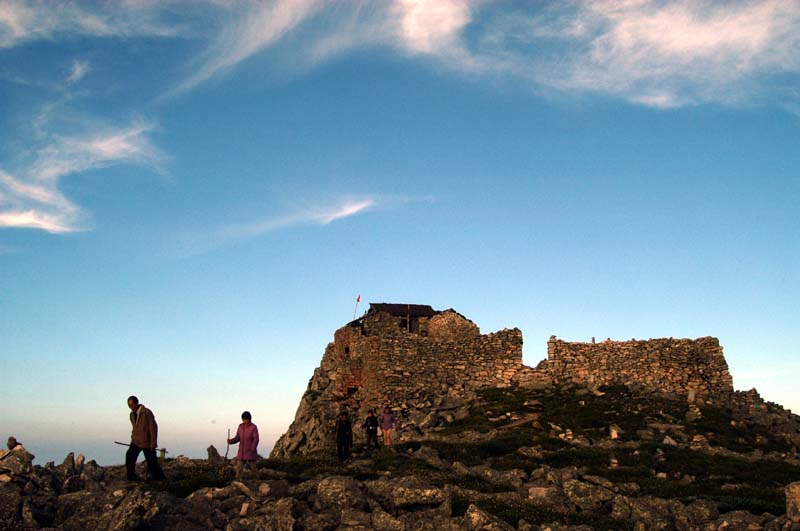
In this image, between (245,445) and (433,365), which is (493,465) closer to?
(245,445)

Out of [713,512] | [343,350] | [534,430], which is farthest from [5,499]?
[343,350]

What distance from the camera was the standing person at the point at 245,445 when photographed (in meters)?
22.4

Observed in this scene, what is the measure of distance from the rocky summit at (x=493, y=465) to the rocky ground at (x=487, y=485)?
0.06 meters

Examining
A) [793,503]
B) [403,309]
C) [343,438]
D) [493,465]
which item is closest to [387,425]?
[343,438]

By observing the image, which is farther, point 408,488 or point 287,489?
point 287,489

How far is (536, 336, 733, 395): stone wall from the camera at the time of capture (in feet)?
132

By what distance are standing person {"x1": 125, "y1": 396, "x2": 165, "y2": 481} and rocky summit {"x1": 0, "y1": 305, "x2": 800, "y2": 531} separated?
1.81 ft

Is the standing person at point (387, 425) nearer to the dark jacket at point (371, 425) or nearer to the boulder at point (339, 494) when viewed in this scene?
the dark jacket at point (371, 425)

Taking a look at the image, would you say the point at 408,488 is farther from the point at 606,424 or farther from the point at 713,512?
the point at 606,424

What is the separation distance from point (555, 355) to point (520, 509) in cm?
2442

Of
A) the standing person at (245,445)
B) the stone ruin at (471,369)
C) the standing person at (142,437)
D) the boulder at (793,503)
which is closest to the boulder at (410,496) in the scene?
the standing person at (245,445)

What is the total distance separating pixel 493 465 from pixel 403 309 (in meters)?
40.7

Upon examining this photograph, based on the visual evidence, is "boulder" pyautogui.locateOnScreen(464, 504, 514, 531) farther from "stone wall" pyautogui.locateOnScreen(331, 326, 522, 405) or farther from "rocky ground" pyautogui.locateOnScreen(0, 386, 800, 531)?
"stone wall" pyautogui.locateOnScreen(331, 326, 522, 405)

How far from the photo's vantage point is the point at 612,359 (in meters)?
41.5
